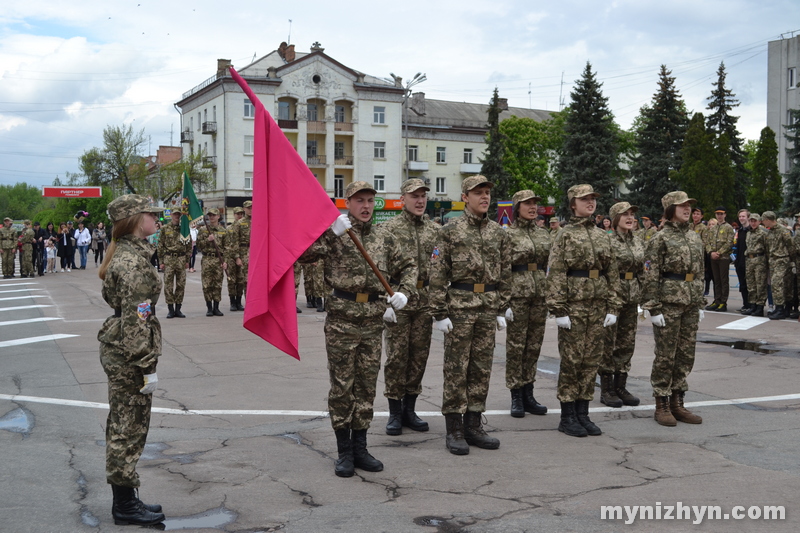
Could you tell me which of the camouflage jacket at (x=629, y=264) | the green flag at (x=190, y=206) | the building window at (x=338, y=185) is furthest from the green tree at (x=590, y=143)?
the camouflage jacket at (x=629, y=264)

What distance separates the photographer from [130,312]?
4887mm


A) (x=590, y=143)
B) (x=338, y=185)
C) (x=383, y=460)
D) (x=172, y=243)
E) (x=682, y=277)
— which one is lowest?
(x=383, y=460)

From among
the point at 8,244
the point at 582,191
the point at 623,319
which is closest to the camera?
the point at 582,191

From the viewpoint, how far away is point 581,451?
6617 millimetres

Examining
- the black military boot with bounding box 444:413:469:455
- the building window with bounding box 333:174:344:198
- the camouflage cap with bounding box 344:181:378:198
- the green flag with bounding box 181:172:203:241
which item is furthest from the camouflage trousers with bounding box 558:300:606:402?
the building window with bounding box 333:174:344:198

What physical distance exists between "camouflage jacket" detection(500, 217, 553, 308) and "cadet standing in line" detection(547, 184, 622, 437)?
567 millimetres

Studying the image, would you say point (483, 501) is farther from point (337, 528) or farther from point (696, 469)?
point (696, 469)

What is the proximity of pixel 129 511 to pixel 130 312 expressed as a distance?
1.28 metres

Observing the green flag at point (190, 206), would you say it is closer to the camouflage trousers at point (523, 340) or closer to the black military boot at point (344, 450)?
the camouflage trousers at point (523, 340)

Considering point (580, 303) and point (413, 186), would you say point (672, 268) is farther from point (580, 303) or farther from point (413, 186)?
point (413, 186)

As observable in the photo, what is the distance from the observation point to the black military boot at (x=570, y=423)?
23.4 feet

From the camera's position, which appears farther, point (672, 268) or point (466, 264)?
point (672, 268)

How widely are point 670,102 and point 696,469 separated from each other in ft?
175

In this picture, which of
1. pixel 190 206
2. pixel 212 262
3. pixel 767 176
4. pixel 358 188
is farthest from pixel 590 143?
pixel 358 188
